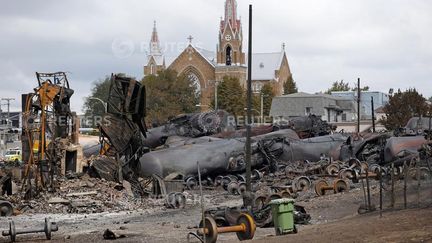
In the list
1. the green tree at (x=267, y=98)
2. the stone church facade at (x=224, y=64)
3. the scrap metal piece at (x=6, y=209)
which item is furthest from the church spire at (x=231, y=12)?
the scrap metal piece at (x=6, y=209)

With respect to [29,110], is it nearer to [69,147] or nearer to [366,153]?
[69,147]

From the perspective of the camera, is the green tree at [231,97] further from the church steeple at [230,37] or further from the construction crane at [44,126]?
the construction crane at [44,126]

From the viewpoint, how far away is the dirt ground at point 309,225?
14250 millimetres

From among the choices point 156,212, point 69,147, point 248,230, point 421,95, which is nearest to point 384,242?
point 248,230

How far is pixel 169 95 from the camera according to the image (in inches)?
4486

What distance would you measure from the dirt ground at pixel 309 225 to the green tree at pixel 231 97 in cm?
8208

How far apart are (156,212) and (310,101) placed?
85.0 metres

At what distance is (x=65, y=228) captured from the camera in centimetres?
2109

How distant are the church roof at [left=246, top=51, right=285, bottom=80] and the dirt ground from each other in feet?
404

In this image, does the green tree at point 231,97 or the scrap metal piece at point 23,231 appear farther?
the green tree at point 231,97

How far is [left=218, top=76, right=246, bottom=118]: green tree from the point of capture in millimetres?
111875

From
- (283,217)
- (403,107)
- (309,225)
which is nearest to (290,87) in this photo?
(403,107)

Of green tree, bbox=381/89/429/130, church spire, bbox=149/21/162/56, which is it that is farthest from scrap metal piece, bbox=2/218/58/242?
church spire, bbox=149/21/162/56

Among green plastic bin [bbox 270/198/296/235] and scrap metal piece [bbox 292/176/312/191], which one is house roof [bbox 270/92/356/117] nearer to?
scrap metal piece [bbox 292/176/312/191]
